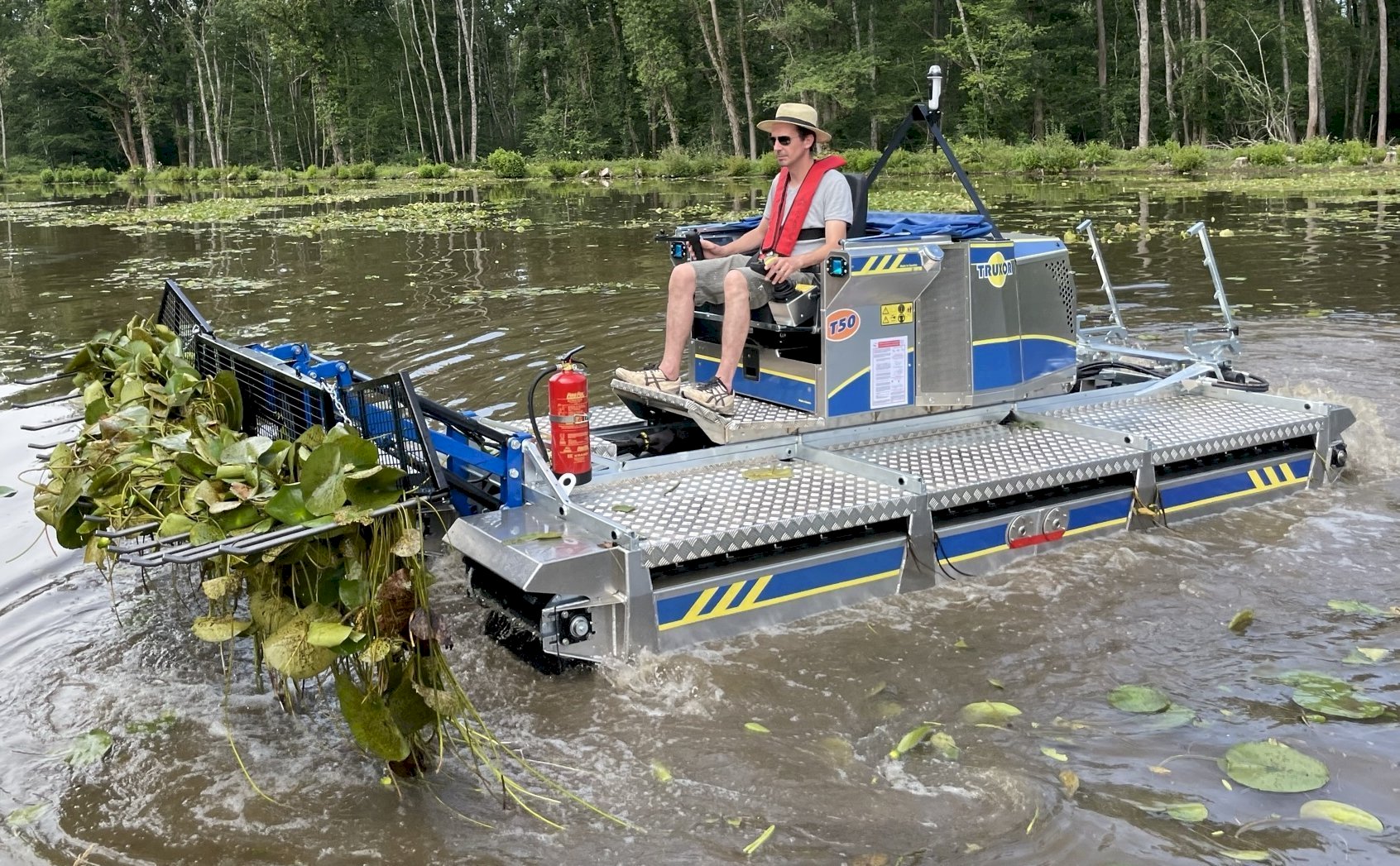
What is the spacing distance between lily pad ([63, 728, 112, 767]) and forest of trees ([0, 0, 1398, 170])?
38344mm

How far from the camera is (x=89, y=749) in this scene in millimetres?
4164

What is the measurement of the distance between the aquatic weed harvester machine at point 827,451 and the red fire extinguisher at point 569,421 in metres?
0.01

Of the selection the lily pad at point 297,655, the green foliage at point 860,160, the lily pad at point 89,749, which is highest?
the green foliage at point 860,160

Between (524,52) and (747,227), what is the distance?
62.5 m

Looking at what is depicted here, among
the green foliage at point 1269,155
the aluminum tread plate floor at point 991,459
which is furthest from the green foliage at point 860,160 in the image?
the aluminum tread plate floor at point 991,459

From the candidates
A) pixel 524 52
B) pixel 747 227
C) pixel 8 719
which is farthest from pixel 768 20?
pixel 8 719

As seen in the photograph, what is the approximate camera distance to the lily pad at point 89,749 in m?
4.09

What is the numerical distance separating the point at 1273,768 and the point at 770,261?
3245mm

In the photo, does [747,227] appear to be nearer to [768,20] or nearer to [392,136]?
[768,20]

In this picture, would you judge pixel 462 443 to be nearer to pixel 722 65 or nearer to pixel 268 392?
pixel 268 392

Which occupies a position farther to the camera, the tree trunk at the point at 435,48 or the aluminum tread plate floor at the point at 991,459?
the tree trunk at the point at 435,48

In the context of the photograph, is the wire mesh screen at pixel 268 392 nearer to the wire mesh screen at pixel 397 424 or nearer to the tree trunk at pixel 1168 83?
the wire mesh screen at pixel 397 424

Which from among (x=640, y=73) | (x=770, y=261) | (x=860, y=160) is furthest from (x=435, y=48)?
(x=770, y=261)

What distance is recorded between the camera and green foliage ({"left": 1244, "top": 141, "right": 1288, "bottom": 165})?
33.3 metres
